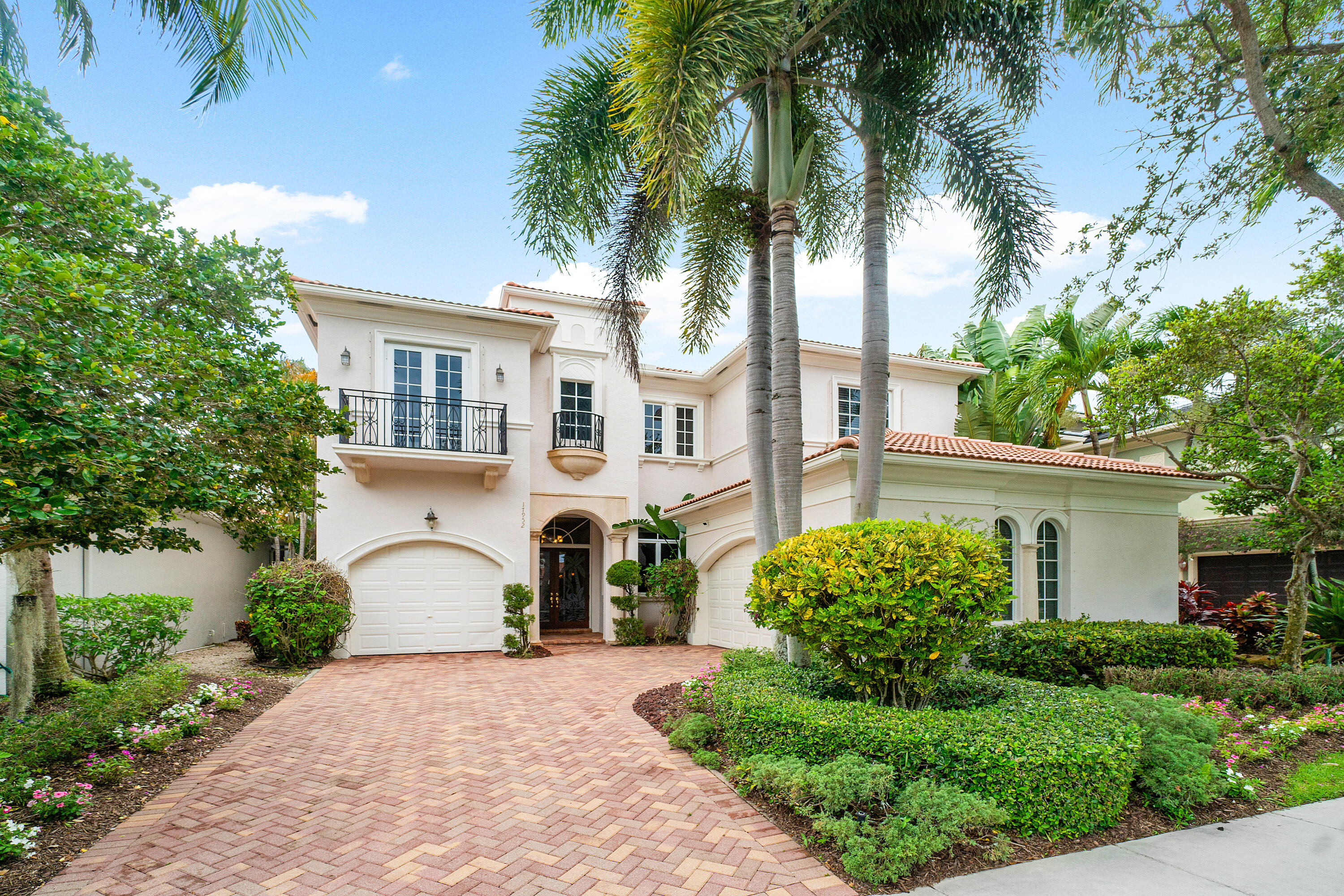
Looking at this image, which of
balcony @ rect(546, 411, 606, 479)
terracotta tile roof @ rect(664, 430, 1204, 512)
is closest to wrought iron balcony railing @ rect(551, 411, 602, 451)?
balcony @ rect(546, 411, 606, 479)

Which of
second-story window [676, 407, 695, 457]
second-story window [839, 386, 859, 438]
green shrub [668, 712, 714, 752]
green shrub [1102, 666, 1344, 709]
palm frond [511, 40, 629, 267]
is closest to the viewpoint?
green shrub [668, 712, 714, 752]

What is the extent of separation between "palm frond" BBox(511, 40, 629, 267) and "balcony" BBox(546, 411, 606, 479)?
6.63m

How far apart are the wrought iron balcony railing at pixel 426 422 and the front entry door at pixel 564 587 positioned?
5151 mm

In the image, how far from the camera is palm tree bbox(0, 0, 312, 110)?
5.32 metres

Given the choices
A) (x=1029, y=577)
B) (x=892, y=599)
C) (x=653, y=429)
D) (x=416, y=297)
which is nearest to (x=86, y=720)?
(x=892, y=599)

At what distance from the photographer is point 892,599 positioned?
5078mm

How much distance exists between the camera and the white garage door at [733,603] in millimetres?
13195

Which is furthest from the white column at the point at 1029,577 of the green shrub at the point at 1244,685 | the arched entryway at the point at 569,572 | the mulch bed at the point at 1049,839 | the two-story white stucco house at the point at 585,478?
the arched entryway at the point at 569,572

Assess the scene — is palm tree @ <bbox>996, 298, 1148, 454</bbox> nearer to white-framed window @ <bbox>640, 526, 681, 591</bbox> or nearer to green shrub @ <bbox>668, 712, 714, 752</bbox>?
white-framed window @ <bbox>640, 526, 681, 591</bbox>

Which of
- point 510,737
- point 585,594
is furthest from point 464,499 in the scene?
point 510,737

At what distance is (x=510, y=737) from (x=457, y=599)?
7.66 metres

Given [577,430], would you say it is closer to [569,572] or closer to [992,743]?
[569,572]

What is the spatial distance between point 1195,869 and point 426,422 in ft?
43.0

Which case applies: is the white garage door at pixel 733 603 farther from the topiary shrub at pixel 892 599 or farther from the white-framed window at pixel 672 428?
the topiary shrub at pixel 892 599
